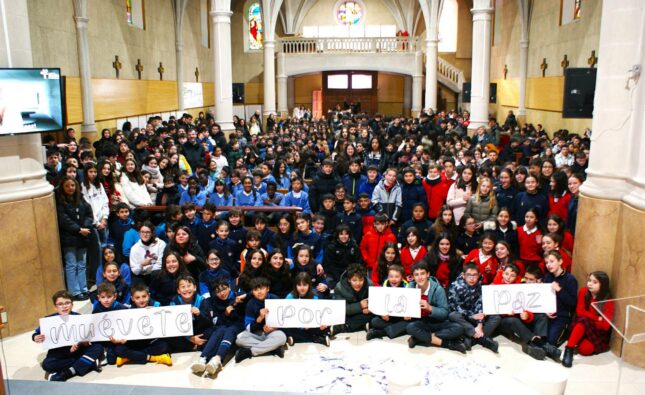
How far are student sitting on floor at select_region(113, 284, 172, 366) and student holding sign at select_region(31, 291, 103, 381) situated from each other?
0.24m

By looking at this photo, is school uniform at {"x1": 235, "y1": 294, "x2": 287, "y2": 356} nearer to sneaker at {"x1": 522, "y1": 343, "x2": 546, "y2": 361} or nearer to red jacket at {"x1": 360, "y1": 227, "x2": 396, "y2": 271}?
red jacket at {"x1": 360, "y1": 227, "x2": 396, "y2": 271}

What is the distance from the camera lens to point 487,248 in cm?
725

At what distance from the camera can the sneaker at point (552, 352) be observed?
631 cm

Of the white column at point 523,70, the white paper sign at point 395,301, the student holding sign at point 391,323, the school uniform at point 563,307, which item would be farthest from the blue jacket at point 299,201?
the white column at point 523,70

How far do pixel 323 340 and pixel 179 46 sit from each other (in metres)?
19.6

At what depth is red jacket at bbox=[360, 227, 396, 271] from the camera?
317 inches

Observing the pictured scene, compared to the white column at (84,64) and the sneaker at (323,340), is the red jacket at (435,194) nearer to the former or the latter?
the sneaker at (323,340)

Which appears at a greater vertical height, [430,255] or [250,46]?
[250,46]

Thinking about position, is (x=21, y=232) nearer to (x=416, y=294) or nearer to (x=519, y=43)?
(x=416, y=294)

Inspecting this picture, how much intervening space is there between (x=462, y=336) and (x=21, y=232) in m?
5.41

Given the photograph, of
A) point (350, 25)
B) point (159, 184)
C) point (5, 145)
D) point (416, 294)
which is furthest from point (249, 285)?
point (350, 25)

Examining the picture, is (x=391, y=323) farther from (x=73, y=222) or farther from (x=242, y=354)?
(x=73, y=222)

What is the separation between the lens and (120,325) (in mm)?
6262

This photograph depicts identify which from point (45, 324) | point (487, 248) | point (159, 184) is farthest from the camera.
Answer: point (159, 184)
